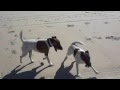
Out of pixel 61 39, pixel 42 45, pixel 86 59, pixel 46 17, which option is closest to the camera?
pixel 86 59

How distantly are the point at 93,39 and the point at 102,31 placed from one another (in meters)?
1.56

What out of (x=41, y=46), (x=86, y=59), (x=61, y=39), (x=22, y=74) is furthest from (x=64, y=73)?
(x=61, y=39)

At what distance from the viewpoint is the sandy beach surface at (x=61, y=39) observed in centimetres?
1022

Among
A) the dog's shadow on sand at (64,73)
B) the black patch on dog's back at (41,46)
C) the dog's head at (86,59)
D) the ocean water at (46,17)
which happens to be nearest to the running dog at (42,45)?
the black patch on dog's back at (41,46)

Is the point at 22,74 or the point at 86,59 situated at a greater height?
the point at 86,59

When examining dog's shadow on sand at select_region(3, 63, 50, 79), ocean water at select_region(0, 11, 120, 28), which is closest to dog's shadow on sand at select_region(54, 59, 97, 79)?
dog's shadow on sand at select_region(3, 63, 50, 79)

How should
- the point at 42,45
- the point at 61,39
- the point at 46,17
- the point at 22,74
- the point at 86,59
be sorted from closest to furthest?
1. the point at 86,59
2. the point at 22,74
3. the point at 42,45
4. the point at 61,39
5. the point at 46,17

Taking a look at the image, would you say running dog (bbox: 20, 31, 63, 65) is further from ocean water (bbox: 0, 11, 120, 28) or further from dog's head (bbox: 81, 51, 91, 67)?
ocean water (bbox: 0, 11, 120, 28)

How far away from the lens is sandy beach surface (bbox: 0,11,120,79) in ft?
33.5

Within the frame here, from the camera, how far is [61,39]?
13766mm

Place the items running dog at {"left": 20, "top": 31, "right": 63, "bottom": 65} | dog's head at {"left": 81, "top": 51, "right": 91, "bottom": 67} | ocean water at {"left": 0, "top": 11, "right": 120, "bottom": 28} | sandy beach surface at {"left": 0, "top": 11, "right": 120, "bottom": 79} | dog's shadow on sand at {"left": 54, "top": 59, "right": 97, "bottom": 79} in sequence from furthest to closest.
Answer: ocean water at {"left": 0, "top": 11, "right": 120, "bottom": 28} < running dog at {"left": 20, "top": 31, "right": 63, "bottom": 65} < sandy beach surface at {"left": 0, "top": 11, "right": 120, "bottom": 79} < dog's shadow on sand at {"left": 54, "top": 59, "right": 97, "bottom": 79} < dog's head at {"left": 81, "top": 51, "right": 91, "bottom": 67}

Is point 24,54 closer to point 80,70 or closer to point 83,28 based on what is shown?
point 80,70

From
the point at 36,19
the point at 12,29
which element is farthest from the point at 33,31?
the point at 36,19

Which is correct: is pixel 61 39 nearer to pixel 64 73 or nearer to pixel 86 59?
pixel 64 73
